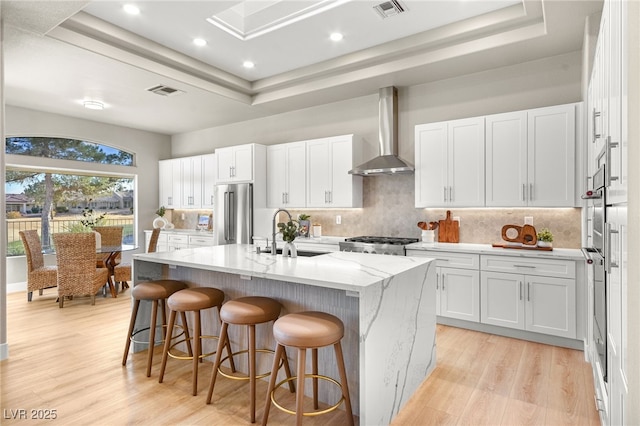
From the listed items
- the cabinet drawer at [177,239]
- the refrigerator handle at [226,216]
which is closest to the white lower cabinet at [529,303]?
the refrigerator handle at [226,216]

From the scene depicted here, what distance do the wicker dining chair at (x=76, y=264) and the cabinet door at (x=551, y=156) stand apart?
5399 mm

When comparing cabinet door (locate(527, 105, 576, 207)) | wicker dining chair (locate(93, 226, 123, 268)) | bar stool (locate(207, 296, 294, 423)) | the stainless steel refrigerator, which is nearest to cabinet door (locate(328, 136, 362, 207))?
the stainless steel refrigerator

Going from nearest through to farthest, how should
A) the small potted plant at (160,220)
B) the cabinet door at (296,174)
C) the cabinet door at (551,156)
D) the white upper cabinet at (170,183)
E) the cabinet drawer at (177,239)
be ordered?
the cabinet door at (551,156), the cabinet door at (296,174), the cabinet drawer at (177,239), the small potted plant at (160,220), the white upper cabinet at (170,183)

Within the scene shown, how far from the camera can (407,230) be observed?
4949 millimetres

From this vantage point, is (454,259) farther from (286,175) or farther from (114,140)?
(114,140)

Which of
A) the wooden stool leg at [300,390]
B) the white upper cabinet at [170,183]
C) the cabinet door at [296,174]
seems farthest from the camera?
the white upper cabinet at [170,183]

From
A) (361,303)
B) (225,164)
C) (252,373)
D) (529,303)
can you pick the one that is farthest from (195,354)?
(225,164)

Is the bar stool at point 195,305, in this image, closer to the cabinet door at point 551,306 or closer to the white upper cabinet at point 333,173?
the white upper cabinet at point 333,173

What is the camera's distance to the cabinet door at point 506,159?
3.84 m

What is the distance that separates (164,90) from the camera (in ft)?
16.2

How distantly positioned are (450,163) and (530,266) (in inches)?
54.7

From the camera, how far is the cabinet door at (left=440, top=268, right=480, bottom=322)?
3.86 meters

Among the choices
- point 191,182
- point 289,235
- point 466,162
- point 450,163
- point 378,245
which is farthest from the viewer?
point 191,182

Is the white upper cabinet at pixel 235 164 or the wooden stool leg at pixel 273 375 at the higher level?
the white upper cabinet at pixel 235 164
